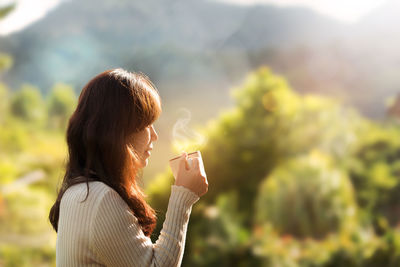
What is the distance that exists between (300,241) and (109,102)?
1.98 meters

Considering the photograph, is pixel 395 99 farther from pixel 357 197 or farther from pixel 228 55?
pixel 228 55

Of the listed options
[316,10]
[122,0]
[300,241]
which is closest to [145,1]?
[122,0]

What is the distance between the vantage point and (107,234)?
437mm

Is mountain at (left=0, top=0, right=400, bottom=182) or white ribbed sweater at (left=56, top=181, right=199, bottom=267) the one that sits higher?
mountain at (left=0, top=0, right=400, bottom=182)

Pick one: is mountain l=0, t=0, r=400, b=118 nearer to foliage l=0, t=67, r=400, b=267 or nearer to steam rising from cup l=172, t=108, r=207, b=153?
foliage l=0, t=67, r=400, b=267

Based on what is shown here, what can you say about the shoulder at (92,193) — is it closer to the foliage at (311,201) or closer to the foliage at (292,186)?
the foliage at (292,186)

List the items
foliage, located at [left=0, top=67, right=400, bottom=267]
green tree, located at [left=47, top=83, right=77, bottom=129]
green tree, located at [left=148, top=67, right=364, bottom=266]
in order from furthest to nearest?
green tree, located at [left=47, top=83, right=77, bottom=129] → green tree, located at [left=148, top=67, right=364, bottom=266] → foliage, located at [left=0, top=67, right=400, bottom=267]

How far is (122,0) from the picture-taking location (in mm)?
2969

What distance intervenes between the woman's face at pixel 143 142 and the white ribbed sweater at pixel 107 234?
60mm

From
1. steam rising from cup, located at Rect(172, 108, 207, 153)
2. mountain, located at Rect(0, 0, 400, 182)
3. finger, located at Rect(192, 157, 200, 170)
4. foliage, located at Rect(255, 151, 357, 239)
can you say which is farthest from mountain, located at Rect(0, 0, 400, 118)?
finger, located at Rect(192, 157, 200, 170)

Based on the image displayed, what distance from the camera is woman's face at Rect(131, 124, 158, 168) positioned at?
0.49 metres

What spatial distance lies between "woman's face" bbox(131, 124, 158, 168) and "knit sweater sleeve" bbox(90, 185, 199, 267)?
61 millimetres

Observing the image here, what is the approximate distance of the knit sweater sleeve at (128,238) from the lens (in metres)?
0.44

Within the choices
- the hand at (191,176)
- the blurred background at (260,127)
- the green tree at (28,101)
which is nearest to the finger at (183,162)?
the hand at (191,176)
